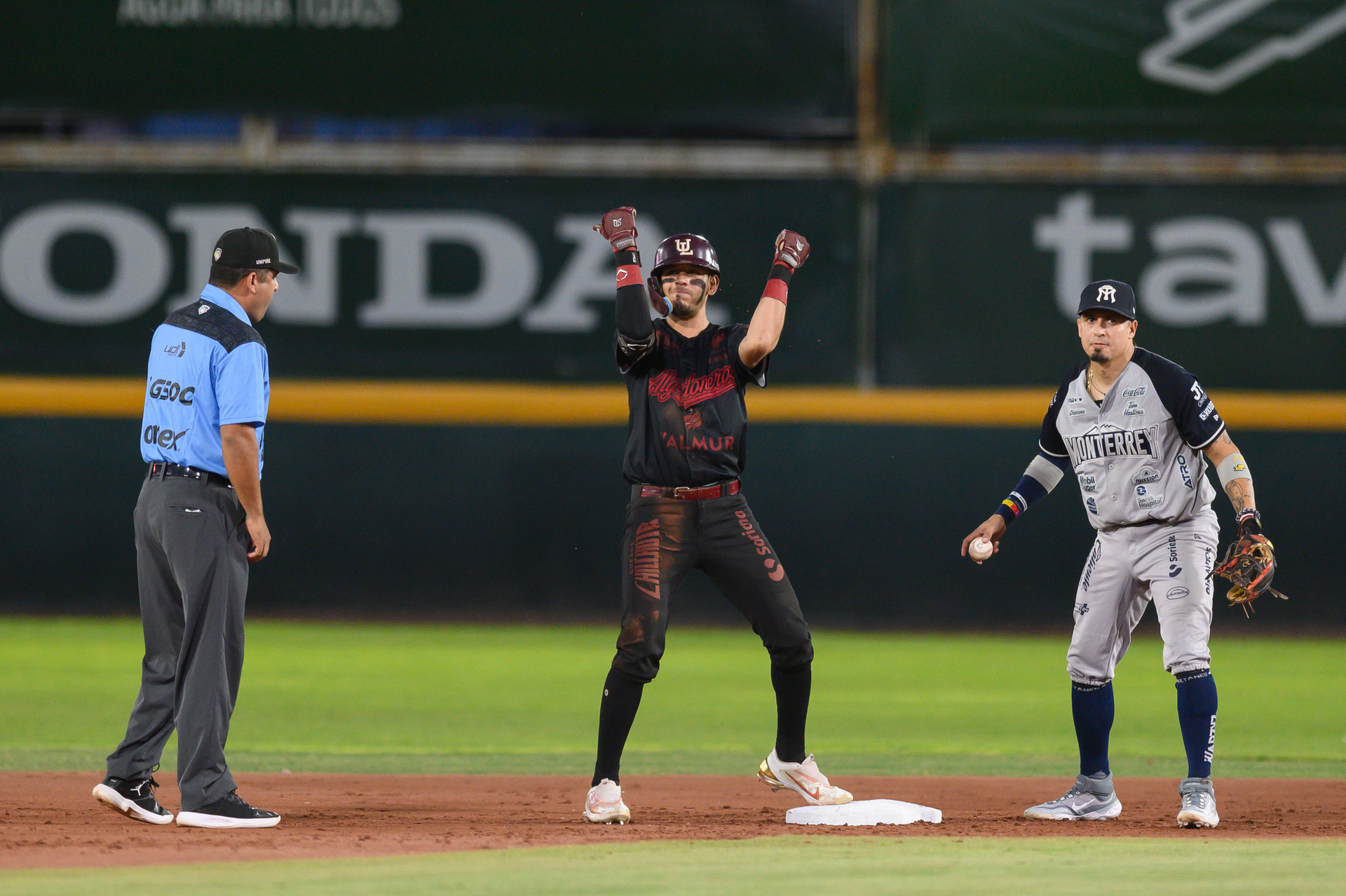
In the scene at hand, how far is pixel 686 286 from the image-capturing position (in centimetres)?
585

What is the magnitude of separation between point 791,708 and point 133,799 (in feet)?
7.23

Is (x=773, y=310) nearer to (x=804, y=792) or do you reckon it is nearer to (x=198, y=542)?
(x=804, y=792)

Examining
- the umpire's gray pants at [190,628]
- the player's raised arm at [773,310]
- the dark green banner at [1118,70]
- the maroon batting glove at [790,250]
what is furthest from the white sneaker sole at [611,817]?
the dark green banner at [1118,70]

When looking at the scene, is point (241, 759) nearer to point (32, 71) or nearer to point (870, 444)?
point (870, 444)

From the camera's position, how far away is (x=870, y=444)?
43.1ft

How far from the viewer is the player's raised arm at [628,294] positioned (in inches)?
224

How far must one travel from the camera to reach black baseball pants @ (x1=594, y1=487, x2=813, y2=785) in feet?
18.5

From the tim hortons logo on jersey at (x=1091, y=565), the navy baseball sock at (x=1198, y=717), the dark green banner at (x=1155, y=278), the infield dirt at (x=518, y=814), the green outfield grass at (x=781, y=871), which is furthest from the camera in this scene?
the dark green banner at (x=1155, y=278)

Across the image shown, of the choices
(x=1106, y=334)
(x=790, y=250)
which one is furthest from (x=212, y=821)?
(x=1106, y=334)

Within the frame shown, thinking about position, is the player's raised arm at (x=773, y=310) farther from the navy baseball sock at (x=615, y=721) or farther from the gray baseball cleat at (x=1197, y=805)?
the gray baseball cleat at (x=1197, y=805)

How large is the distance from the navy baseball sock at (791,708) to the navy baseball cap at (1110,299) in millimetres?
1610

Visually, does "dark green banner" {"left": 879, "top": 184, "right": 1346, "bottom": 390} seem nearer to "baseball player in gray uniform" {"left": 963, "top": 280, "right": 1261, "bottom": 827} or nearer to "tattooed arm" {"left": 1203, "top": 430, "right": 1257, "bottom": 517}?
"baseball player in gray uniform" {"left": 963, "top": 280, "right": 1261, "bottom": 827}

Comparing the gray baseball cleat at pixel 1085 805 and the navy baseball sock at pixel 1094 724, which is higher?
the navy baseball sock at pixel 1094 724

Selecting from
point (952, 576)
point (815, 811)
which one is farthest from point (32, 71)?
point (815, 811)
